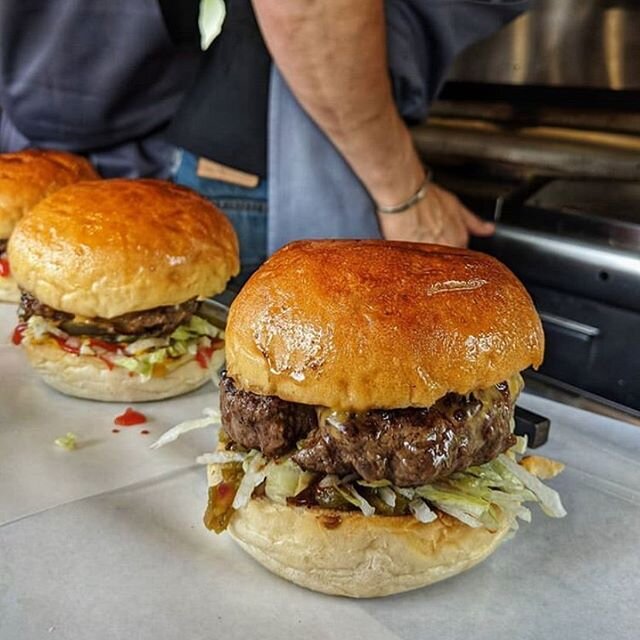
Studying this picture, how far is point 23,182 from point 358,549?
1.74m

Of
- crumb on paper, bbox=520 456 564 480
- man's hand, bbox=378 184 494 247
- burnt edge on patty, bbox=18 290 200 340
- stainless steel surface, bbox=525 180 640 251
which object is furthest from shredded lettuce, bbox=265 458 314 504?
stainless steel surface, bbox=525 180 640 251

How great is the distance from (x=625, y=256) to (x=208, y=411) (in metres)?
1.46

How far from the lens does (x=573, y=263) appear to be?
2633 millimetres

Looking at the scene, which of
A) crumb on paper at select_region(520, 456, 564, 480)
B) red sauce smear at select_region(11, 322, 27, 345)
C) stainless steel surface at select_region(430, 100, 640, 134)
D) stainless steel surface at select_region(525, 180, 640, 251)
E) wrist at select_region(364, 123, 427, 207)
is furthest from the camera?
stainless steel surface at select_region(430, 100, 640, 134)

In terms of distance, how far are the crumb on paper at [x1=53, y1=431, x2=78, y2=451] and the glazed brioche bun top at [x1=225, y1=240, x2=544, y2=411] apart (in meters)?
0.56

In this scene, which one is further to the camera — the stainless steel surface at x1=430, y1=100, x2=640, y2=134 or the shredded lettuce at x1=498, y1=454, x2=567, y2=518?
the stainless steel surface at x1=430, y1=100, x2=640, y2=134

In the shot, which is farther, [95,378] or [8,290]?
[8,290]

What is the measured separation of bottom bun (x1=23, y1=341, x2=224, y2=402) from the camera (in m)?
1.96

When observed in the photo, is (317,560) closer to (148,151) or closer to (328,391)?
(328,391)

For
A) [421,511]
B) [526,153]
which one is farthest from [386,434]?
[526,153]

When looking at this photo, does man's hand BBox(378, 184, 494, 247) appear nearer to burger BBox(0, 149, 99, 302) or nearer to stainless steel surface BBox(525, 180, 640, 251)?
stainless steel surface BBox(525, 180, 640, 251)

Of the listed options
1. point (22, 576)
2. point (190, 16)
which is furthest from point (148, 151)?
point (22, 576)

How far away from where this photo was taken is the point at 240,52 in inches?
97.5

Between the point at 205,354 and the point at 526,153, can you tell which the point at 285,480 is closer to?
the point at 205,354
